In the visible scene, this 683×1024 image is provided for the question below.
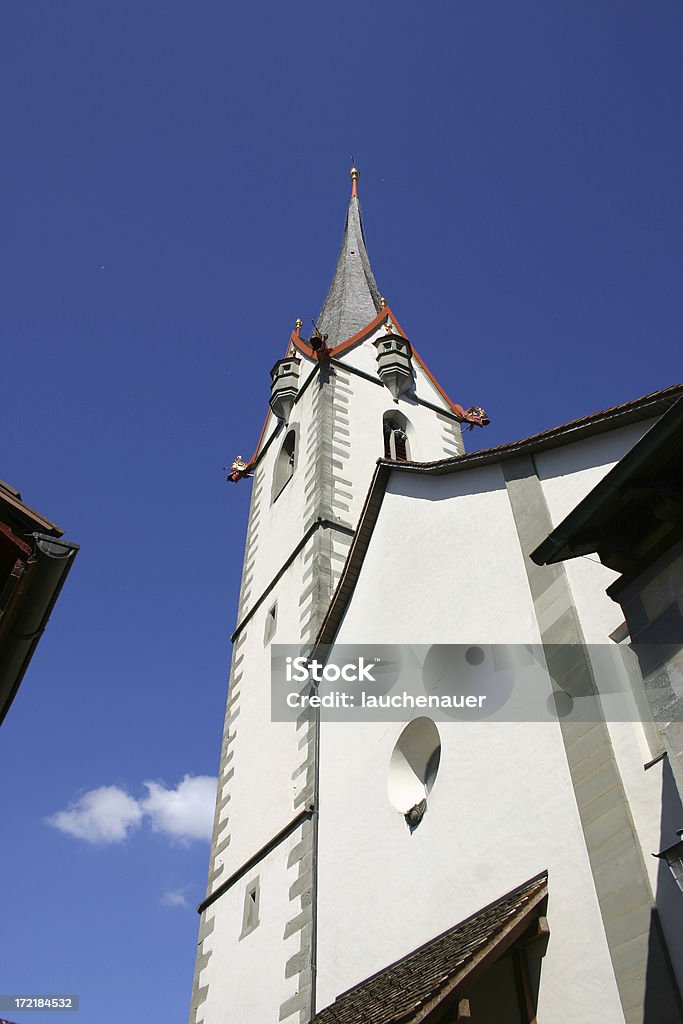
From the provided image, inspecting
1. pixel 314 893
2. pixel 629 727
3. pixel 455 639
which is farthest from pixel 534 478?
pixel 314 893

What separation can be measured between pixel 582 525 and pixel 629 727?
6.32ft

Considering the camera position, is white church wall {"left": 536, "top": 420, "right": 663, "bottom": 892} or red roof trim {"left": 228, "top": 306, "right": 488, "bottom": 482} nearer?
white church wall {"left": 536, "top": 420, "right": 663, "bottom": 892}

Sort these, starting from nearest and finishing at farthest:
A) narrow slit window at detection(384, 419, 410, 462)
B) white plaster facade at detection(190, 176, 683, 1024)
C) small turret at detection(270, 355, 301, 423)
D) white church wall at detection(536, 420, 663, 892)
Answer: white church wall at detection(536, 420, 663, 892) < white plaster facade at detection(190, 176, 683, 1024) < narrow slit window at detection(384, 419, 410, 462) < small turret at detection(270, 355, 301, 423)

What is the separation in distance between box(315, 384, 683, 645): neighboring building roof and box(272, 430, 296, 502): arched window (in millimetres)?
6507

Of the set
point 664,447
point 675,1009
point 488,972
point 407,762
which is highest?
point 407,762

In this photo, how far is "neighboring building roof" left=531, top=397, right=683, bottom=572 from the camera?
14.9 ft

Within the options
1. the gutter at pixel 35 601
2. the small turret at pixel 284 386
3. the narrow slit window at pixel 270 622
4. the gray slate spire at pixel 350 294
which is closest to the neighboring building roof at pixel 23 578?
the gutter at pixel 35 601

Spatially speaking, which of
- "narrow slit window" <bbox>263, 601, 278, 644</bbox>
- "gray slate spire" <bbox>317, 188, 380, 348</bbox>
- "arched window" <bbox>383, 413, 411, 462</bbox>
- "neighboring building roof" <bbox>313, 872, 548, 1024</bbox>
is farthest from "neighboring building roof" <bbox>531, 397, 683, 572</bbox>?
"gray slate spire" <bbox>317, 188, 380, 348</bbox>

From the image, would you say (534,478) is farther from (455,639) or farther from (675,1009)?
(675,1009)

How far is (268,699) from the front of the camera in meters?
12.9

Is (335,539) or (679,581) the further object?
(335,539)

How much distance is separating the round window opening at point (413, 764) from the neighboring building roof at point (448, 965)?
1637 millimetres

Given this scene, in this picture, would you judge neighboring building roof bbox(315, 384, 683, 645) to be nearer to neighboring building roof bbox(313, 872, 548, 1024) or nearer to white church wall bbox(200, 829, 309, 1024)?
white church wall bbox(200, 829, 309, 1024)

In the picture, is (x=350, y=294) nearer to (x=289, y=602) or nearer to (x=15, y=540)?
(x=289, y=602)
